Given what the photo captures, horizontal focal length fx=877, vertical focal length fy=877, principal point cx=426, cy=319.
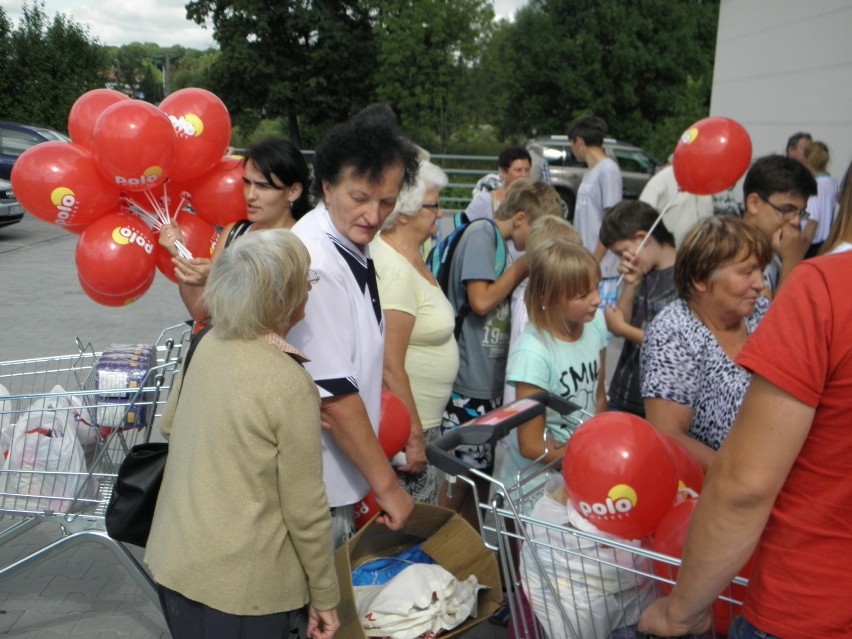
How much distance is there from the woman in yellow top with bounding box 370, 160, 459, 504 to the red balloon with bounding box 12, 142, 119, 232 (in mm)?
1160

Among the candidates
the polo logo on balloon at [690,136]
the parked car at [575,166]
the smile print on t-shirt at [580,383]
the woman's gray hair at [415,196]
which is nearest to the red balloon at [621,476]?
the smile print on t-shirt at [580,383]

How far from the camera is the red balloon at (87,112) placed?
3.79 m

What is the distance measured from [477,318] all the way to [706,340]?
1.32 m

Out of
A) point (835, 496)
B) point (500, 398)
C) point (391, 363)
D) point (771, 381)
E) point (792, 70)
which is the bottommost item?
point (500, 398)

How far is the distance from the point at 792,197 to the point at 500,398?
5.43 feet

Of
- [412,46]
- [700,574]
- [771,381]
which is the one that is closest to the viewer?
[771,381]

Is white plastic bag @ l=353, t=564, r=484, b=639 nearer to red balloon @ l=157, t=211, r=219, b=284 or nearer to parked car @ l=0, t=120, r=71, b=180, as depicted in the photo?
red balloon @ l=157, t=211, r=219, b=284

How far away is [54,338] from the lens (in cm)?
809

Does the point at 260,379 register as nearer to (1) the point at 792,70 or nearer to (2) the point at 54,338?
(2) the point at 54,338

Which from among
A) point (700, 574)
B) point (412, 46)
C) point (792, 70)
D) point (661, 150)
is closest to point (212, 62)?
point (412, 46)

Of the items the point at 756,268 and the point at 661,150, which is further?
the point at 661,150

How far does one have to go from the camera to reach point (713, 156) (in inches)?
191

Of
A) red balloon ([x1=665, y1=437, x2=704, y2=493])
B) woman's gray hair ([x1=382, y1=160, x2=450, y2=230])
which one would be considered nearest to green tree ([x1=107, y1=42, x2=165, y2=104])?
woman's gray hair ([x1=382, y1=160, x2=450, y2=230])

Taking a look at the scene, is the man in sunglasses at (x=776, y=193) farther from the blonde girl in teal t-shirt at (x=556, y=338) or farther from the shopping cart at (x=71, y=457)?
the shopping cart at (x=71, y=457)
